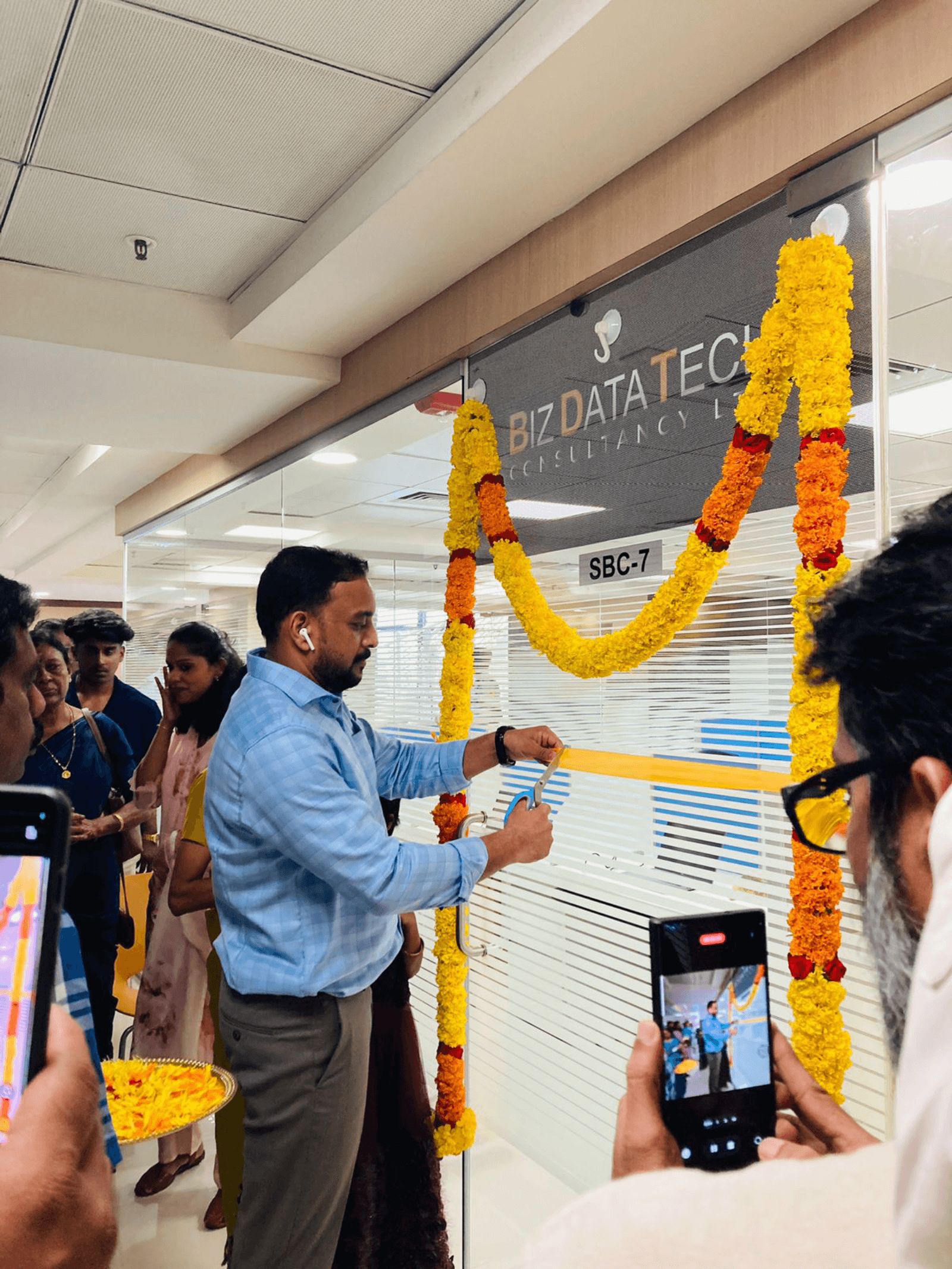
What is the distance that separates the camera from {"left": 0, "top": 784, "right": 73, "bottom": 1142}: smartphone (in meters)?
0.63

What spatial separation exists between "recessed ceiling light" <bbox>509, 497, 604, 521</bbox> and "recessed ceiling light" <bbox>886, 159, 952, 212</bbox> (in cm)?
94

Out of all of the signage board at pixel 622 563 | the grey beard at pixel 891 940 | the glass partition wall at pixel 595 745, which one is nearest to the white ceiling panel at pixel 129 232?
the glass partition wall at pixel 595 745

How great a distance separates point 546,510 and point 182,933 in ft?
5.74

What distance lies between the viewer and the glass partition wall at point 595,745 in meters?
1.66

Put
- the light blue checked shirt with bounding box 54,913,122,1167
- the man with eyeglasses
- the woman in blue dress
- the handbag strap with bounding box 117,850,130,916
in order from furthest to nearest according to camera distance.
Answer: the handbag strap with bounding box 117,850,130,916, the woman in blue dress, the light blue checked shirt with bounding box 54,913,122,1167, the man with eyeglasses

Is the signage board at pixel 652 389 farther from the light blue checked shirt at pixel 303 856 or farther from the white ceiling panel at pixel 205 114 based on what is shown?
the light blue checked shirt at pixel 303 856

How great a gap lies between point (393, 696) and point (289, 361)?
121cm

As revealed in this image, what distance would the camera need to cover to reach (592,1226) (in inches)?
21.5

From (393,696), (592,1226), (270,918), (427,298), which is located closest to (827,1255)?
(592,1226)

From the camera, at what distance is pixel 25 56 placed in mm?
1965

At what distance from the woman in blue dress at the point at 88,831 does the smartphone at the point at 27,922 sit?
8.59ft

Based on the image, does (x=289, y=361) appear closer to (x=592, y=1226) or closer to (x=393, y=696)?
(x=393, y=696)

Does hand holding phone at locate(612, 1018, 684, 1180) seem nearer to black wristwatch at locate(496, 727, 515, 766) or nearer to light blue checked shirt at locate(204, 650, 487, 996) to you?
light blue checked shirt at locate(204, 650, 487, 996)

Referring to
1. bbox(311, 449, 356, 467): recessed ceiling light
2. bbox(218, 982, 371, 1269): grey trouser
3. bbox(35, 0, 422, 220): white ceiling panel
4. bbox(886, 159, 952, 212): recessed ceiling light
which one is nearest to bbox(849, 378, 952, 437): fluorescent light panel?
bbox(886, 159, 952, 212): recessed ceiling light
